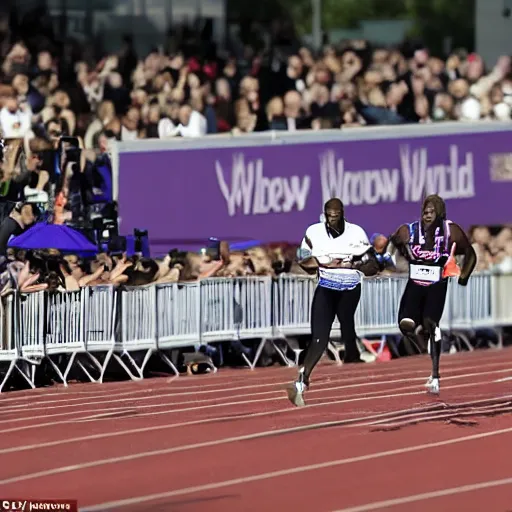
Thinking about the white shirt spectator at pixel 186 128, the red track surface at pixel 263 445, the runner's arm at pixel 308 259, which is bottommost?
the red track surface at pixel 263 445

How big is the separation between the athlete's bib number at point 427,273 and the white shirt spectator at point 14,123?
5971 millimetres

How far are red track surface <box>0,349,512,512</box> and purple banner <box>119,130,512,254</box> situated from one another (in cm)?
225

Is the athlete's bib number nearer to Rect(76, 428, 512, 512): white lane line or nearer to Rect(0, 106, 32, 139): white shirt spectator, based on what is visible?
Rect(76, 428, 512, 512): white lane line

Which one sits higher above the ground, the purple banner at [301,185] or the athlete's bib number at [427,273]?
the purple banner at [301,185]

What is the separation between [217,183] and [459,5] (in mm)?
15628

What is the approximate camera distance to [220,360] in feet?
59.7

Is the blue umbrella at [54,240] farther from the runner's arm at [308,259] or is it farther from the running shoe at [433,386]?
the running shoe at [433,386]

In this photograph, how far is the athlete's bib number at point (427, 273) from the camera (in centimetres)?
1477

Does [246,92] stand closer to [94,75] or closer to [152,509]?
[94,75]

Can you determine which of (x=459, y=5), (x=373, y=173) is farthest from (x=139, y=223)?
(x=459, y=5)

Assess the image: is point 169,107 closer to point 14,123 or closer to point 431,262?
point 14,123

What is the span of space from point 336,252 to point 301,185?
17.8 feet

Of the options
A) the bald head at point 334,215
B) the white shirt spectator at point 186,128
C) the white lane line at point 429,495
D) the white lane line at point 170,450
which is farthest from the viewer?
the white shirt spectator at point 186,128

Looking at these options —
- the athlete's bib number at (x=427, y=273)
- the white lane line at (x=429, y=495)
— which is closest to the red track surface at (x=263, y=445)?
the white lane line at (x=429, y=495)
